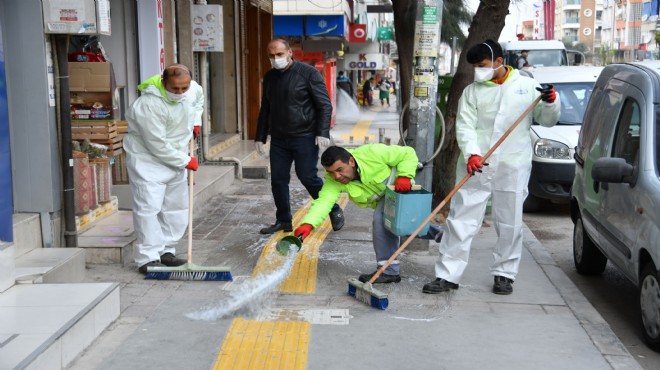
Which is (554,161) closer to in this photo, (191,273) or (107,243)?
(191,273)

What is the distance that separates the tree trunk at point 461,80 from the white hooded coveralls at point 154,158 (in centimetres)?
352

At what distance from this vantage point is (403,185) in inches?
236

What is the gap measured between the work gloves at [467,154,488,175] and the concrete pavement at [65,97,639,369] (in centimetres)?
99

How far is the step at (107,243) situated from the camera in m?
6.90

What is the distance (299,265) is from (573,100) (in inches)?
242

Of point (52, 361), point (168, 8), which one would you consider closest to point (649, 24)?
point (168, 8)

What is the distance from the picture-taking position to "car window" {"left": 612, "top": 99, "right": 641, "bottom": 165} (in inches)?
240

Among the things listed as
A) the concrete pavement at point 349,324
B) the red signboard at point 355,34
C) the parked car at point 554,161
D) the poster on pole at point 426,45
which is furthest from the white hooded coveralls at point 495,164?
the red signboard at point 355,34

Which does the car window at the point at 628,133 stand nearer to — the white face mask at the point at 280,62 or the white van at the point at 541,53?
the white face mask at the point at 280,62

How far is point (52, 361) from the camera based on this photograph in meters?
4.32

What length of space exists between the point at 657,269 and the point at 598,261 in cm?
221

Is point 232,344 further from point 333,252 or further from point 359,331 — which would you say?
point 333,252

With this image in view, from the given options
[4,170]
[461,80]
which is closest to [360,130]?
[461,80]

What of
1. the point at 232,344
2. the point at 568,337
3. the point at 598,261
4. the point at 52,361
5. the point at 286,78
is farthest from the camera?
the point at 286,78
